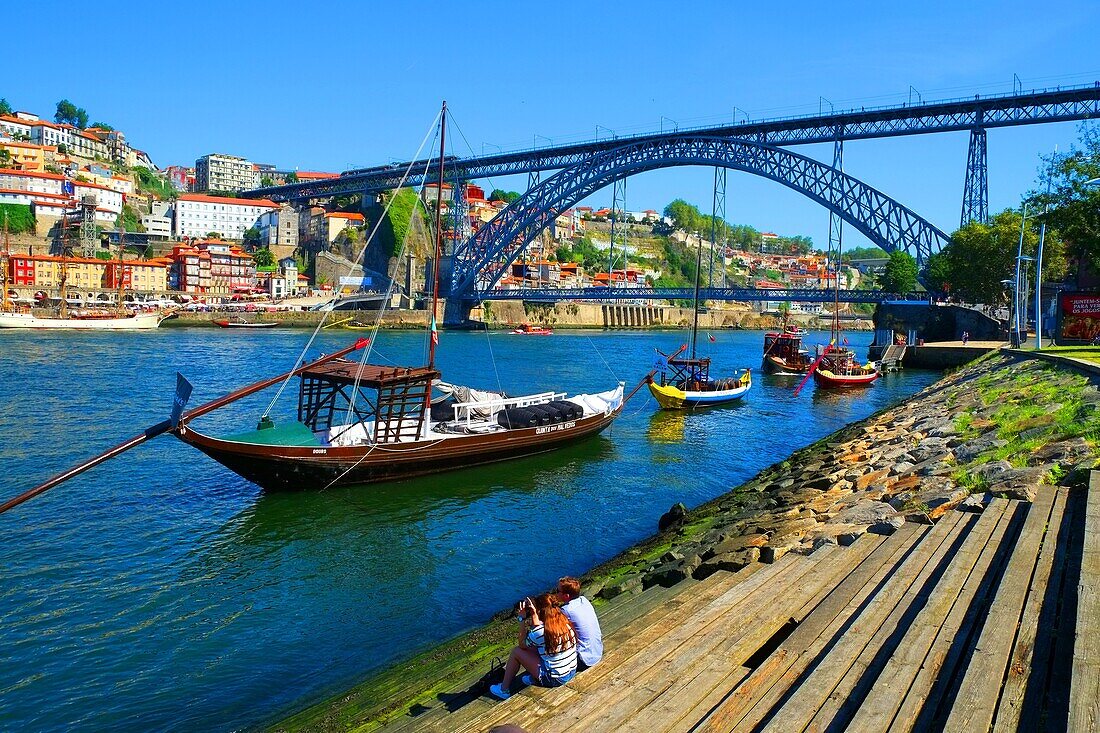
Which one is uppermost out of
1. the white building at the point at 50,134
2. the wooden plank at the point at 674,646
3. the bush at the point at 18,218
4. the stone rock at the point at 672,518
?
the white building at the point at 50,134

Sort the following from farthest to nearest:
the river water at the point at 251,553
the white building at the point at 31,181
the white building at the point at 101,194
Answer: the white building at the point at 101,194 < the white building at the point at 31,181 < the river water at the point at 251,553

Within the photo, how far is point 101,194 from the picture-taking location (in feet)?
369

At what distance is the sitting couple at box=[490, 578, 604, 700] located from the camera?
5.78 metres

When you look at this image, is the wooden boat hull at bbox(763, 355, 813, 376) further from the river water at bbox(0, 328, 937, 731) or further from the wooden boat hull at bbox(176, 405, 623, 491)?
the wooden boat hull at bbox(176, 405, 623, 491)

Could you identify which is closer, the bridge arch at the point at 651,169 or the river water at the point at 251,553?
the river water at the point at 251,553

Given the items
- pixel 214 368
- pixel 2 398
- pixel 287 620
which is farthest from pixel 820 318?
pixel 287 620

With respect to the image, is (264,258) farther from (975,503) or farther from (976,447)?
(975,503)

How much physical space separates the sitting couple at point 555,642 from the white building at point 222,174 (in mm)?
190454

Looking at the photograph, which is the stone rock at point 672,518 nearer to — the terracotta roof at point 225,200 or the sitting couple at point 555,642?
the sitting couple at point 555,642

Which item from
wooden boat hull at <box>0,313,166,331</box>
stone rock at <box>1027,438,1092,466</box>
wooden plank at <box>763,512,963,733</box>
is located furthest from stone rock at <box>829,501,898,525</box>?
wooden boat hull at <box>0,313,166,331</box>

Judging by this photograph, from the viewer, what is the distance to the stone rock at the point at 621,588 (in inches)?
370

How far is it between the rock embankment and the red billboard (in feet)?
40.3

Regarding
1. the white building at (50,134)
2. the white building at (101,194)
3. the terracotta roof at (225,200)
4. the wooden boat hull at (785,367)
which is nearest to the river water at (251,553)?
the wooden boat hull at (785,367)

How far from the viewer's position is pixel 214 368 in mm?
43125
